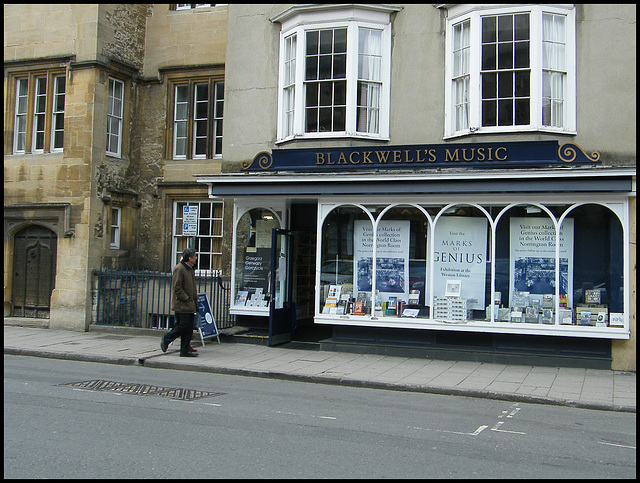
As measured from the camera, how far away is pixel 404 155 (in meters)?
12.6

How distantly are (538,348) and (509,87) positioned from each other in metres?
4.98

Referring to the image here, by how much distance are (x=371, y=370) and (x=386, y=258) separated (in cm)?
276

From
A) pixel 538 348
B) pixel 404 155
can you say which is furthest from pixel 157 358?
pixel 538 348

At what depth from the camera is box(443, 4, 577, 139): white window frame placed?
11.8 metres

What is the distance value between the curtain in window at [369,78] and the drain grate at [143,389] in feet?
21.7

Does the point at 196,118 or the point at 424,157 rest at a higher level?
the point at 196,118

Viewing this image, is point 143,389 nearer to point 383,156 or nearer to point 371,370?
point 371,370

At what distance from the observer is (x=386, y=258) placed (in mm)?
12898

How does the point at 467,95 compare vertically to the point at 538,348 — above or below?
above

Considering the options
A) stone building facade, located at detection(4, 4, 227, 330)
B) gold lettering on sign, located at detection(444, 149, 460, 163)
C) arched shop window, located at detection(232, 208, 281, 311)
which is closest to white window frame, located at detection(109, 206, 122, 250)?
stone building facade, located at detection(4, 4, 227, 330)

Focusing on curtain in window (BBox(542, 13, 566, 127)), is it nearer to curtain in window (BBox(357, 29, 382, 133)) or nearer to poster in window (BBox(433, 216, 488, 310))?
poster in window (BBox(433, 216, 488, 310))

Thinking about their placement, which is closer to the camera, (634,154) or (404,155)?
(634,154)

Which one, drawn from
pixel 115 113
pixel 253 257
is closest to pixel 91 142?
pixel 115 113

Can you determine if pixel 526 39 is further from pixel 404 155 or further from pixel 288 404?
pixel 288 404
